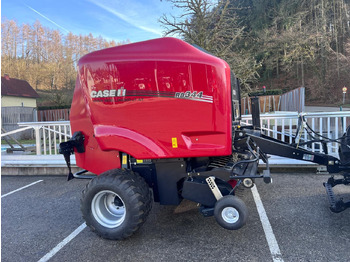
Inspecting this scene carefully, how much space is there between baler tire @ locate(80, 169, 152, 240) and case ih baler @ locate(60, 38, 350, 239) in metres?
0.01

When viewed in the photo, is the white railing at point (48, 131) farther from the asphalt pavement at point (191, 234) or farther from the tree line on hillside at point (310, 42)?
the tree line on hillside at point (310, 42)

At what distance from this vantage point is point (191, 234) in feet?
10.7

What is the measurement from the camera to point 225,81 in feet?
9.37

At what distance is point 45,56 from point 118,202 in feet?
134

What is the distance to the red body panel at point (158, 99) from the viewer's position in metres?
2.85

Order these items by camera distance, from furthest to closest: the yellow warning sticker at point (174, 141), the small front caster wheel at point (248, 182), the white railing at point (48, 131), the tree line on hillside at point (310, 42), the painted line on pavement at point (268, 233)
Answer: the tree line on hillside at point (310, 42) < the white railing at point (48, 131) < the yellow warning sticker at point (174, 141) < the small front caster wheel at point (248, 182) < the painted line on pavement at point (268, 233)

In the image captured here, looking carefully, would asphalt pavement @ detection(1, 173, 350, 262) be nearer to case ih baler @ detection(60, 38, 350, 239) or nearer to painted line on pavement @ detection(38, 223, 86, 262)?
painted line on pavement @ detection(38, 223, 86, 262)

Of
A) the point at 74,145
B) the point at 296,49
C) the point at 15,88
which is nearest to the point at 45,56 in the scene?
the point at 15,88

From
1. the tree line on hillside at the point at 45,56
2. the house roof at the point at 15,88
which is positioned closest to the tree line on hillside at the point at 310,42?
the tree line on hillside at the point at 45,56

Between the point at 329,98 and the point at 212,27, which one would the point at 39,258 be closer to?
the point at 212,27

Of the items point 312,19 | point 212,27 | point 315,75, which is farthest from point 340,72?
point 212,27

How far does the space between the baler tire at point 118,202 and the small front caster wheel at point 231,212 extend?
88cm

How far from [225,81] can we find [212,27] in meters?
10.6

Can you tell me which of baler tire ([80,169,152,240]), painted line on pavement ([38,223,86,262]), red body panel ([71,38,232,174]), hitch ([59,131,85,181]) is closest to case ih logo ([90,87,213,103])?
red body panel ([71,38,232,174])
